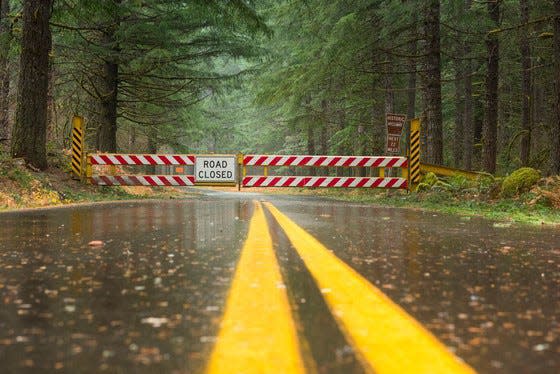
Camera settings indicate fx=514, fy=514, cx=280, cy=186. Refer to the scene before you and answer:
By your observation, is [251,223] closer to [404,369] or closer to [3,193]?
[404,369]

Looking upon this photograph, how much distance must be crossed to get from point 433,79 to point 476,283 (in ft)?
45.1

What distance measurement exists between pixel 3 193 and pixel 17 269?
770cm

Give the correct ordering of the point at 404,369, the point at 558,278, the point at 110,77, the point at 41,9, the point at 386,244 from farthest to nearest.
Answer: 1. the point at 110,77
2. the point at 41,9
3. the point at 386,244
4. the point at 558,278
5. the point at 404,369

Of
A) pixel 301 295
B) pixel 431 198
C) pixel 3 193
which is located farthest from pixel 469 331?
pixel 431 198

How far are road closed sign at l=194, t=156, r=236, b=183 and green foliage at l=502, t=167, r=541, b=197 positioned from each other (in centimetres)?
708

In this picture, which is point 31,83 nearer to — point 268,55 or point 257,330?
point 268,55

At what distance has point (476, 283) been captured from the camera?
298cm

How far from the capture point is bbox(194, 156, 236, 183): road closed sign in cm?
1447

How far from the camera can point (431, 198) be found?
42.8ft

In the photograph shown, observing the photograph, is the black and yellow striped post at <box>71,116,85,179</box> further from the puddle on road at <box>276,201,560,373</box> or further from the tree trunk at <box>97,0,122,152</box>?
the puddle on road at <box>276,201,560,373</box>

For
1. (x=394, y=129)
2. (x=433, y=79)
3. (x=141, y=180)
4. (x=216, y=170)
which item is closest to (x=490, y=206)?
(x=394, y=129)

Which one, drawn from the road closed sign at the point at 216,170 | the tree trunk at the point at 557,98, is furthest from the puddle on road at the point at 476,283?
the road closed sign at the point at 216,170

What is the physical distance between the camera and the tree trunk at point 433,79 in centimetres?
1550

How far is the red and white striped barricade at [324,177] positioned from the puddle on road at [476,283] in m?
8.51
